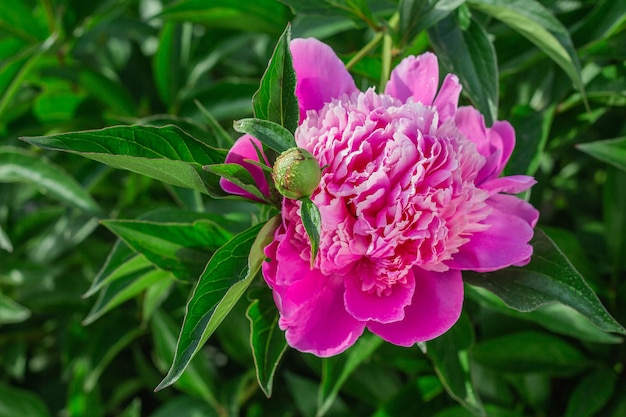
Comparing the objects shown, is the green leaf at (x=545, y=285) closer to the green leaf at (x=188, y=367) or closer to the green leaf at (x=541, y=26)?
the green leaf at (x=541, y=26)

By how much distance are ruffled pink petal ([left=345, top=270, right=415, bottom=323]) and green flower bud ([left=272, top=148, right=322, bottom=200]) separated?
0.25 feet

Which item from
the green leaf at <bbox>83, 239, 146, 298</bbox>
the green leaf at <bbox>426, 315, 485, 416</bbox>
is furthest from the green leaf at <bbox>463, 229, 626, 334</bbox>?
the green leaf at <bbox>83, 239, 146, 298</bbox>

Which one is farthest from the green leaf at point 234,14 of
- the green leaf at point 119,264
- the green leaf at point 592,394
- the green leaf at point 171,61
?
the green leaf at point 592,394

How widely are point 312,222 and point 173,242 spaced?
22 cm

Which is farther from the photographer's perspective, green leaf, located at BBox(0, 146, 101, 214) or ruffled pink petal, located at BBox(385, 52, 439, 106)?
green leaf, located at BBox(0, 146, 101, 214)

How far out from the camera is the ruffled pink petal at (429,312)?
48 cm

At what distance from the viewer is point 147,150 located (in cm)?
50

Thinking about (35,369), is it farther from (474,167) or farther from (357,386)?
(474,167)

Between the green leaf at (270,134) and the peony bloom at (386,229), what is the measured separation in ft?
0.08

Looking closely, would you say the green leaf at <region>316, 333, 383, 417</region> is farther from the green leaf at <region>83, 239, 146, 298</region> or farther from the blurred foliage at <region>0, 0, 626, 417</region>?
the green leaf at <region>83, 239, 146, 298</region>

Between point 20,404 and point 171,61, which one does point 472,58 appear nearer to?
point 171,61

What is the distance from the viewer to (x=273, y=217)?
53cm

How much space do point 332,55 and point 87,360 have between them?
24.5 inches

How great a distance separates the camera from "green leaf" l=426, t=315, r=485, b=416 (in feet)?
2.10
